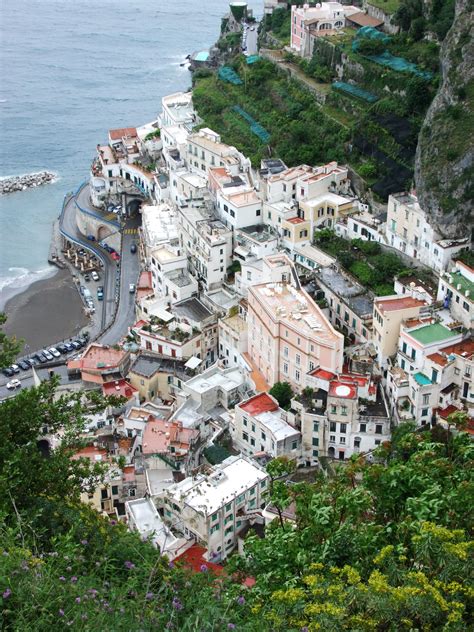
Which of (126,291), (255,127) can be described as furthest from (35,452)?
(255,127)

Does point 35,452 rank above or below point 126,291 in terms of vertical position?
above

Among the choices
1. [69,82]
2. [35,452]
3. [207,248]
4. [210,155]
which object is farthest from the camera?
[69,82]

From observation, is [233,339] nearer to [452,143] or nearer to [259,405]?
[259,405]

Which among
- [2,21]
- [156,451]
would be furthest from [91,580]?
[2,21]

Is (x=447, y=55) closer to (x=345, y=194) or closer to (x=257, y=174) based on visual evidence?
(x=345, y=194)

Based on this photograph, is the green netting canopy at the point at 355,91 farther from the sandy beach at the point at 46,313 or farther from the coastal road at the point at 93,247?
the sandy beach at the point at 46,313

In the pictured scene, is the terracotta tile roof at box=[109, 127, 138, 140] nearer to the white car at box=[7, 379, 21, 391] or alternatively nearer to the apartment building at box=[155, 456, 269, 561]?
the white car at box=[7, 379, 21, 391]
